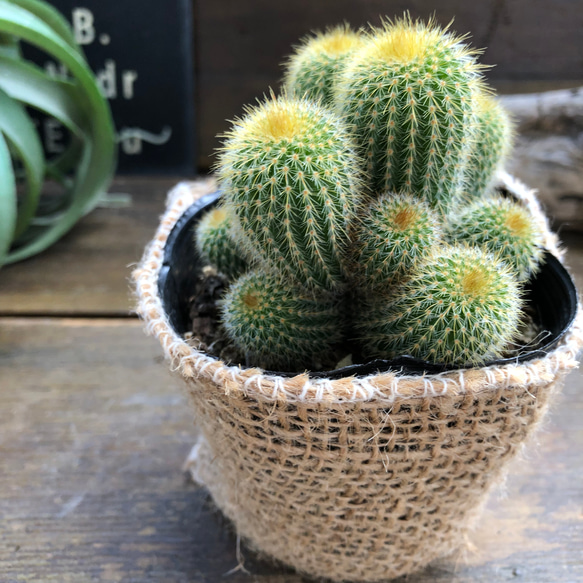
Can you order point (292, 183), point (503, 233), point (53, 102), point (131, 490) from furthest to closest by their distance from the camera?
1. point (53, 102)
2. point (131, 490)
3. point (503, 233)
4. point (292, 183)

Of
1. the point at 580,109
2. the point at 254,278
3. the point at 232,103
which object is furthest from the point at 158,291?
the point at 580,109

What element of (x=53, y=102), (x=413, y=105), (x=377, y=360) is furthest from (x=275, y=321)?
(x=53, y=102)

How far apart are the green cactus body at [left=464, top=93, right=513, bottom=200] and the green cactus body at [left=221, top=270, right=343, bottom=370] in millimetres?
205

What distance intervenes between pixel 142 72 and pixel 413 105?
0.82 m

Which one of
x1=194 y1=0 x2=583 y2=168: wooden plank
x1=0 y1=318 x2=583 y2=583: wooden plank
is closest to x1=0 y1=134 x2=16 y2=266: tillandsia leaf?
x1=0 y1=318 x2=583 y2=583: wooden plank

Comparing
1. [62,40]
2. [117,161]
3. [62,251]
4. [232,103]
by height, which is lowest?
[62,251]

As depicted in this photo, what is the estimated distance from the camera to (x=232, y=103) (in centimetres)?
115

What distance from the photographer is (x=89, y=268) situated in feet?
3.26

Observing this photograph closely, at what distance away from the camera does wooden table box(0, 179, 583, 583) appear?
62cm

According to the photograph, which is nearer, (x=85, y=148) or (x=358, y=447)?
(x=358, y=447)

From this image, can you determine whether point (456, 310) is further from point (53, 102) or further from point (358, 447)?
point (53, 102)

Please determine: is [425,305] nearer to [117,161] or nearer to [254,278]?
[254,278]

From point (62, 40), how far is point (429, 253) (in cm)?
78

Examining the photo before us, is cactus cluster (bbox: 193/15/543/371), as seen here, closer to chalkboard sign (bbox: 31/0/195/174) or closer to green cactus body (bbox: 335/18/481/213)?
green cactus body (bbox: 335/18/481/213)
